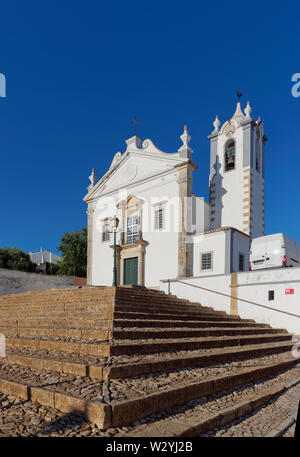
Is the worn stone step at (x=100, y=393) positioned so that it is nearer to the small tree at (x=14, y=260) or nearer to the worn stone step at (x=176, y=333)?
the worn stone step at (x=176, y=333)

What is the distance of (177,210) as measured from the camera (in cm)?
1738

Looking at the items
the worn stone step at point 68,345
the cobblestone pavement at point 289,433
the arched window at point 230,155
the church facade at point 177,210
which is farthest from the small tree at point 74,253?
the cobblestone pavement at point 289,433

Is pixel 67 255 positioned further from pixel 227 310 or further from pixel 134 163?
pixel 227 310

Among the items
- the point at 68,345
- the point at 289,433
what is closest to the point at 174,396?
the point at 289,433

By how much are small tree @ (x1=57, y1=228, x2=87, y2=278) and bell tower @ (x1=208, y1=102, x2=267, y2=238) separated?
1417cm

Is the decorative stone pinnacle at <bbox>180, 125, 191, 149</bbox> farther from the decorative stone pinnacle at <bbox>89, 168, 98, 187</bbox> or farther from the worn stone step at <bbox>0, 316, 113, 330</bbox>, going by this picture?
the worn stone step at <bbox>0, 316, 113, 330</bbox>

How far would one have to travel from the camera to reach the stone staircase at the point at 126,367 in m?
3.61

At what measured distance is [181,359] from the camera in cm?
555

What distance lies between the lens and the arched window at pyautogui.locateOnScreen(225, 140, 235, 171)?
2007cm

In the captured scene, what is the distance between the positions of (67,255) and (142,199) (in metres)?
13.5

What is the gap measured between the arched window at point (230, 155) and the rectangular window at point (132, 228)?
6272mm

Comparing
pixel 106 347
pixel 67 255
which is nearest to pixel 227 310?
pixel 106 347

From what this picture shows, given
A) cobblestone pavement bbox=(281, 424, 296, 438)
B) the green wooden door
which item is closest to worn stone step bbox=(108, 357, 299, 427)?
cobblestone pavement bbox=(281, 424, 296, 438)

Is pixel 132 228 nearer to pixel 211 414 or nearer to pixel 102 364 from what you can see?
pixel 102 364
